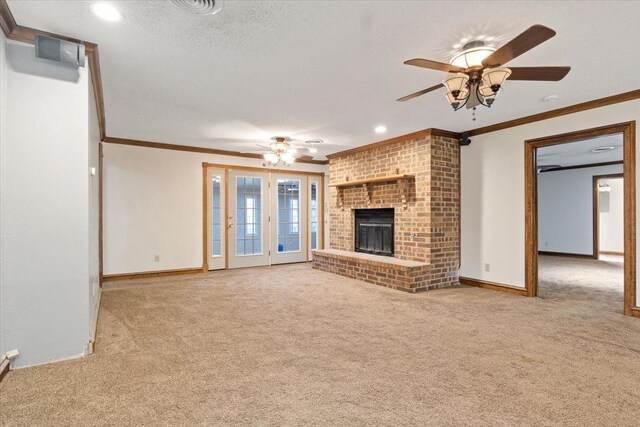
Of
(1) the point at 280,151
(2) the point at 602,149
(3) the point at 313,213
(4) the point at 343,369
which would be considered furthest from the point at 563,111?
(3) the point at 313,213

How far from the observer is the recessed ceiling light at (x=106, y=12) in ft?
6.82

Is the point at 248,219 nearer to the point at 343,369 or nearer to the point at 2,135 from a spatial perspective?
the point at 2,135

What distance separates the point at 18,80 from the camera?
7.77 ft

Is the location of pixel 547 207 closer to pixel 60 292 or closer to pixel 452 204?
pixel 452 204

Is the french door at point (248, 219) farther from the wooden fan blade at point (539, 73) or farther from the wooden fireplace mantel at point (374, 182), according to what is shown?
the wooden fan blade at point (539, 73)

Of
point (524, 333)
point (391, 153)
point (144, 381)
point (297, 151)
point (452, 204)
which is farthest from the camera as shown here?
point (297, 151)

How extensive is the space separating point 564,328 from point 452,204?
2420mm

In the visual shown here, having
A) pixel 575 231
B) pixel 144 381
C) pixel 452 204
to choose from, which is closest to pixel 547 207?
pixel 575 231

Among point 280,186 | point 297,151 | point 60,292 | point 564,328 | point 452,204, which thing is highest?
point 297,151

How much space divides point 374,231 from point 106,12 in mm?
4957

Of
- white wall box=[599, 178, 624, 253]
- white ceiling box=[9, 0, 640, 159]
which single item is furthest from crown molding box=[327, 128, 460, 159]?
white wall box=[599, 178, 624, 253]

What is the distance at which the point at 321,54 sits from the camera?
8.82ft

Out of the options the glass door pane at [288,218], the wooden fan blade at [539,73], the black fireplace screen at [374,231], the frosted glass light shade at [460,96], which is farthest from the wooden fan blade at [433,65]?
the glass door pane at [288,218]

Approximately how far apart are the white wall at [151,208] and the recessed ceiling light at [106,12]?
395cm
